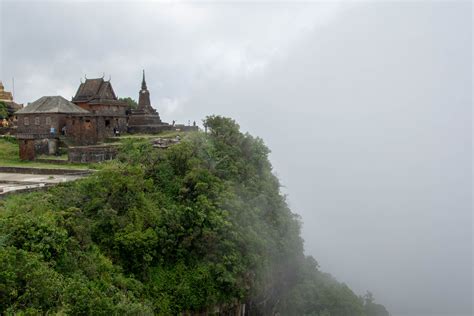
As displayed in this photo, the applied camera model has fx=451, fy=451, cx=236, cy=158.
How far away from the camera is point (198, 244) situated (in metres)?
23.0

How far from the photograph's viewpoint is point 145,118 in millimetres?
47312

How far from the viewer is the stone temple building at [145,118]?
147ft

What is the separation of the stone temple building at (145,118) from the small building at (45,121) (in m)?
6.37

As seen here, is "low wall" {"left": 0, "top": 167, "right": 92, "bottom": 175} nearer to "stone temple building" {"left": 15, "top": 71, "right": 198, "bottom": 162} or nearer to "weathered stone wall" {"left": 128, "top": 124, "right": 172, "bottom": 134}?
"stone temple building" {"left": 15, "top": 71, "right": 198, "bottom": 162}

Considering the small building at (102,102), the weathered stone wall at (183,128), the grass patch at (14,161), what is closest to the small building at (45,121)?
the grass patch at (14,161)

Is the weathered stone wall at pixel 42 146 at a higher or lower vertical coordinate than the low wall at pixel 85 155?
higher

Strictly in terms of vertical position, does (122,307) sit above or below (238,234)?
below

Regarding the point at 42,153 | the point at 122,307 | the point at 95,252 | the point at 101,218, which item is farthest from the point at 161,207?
the point at 42,153

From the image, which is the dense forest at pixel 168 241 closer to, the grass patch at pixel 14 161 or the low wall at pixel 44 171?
the low wall at pixel 44 171

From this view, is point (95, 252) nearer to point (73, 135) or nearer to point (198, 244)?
point (198, 244)

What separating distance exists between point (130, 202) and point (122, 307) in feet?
25.4

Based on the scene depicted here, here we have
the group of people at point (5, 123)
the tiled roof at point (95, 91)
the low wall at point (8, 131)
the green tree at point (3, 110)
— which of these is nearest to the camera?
the low wall at point (8, 131)

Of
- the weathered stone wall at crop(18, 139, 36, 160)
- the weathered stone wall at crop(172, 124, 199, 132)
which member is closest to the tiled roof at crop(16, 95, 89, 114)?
the weathered stone wall at crop(18, 139, 36, 160)

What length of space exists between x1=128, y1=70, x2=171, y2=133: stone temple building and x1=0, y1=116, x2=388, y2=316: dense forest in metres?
12.2
